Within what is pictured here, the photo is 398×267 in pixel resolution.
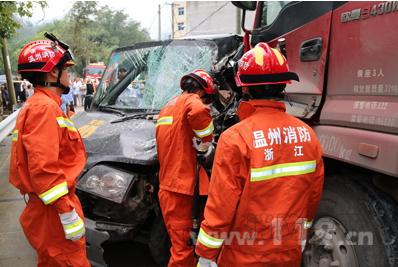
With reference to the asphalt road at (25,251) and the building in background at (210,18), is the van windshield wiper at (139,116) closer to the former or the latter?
the asphalt road at (25,251)

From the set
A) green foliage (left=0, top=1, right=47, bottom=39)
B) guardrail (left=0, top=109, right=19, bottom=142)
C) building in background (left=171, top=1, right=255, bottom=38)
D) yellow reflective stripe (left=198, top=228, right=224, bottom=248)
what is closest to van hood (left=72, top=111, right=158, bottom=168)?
yellow reflective stripe (left=198, top=228, right=224, bottom=248)

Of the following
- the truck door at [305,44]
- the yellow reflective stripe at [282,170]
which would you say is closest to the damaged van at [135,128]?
the truck door at [305,44]

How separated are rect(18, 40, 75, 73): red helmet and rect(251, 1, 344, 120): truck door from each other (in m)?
1.87

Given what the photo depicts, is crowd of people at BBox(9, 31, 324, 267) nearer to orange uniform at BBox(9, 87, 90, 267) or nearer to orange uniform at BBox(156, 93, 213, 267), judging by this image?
orange uniform at BBox(9, 87, 90, 267)

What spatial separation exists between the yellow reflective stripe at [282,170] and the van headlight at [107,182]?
1382 mm

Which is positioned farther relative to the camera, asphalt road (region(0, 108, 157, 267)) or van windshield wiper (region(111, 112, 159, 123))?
van windshield wiper (region(111, 112, 159, 123))

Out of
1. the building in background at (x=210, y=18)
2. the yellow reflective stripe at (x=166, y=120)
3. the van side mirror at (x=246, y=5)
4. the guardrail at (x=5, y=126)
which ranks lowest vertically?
the guardrail at (x=5, y=126)

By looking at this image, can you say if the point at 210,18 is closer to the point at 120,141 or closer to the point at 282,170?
the point at 120,141

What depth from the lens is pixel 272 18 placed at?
3.29 m

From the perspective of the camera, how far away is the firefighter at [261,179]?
1.79 metres

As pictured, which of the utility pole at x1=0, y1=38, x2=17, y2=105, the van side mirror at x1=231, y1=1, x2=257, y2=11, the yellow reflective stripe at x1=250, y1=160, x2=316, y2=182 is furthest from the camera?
the utility pole at x1=0, y1=38, x2=17, y2=105

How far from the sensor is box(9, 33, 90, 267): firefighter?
6.84ft

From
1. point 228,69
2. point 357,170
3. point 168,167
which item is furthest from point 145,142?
point 357,170

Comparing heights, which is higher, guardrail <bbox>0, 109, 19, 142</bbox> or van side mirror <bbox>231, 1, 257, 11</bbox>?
van side mirror <bbox>231, 1, 257, 11</bbox>
